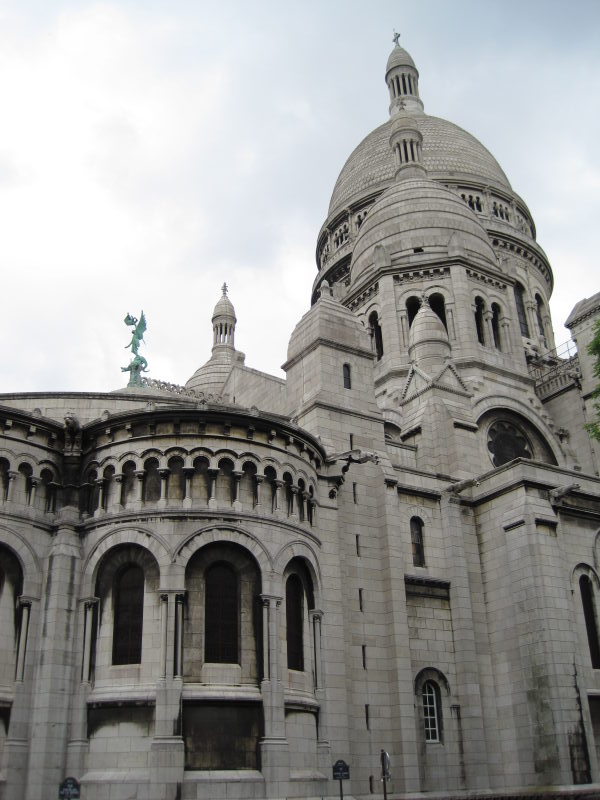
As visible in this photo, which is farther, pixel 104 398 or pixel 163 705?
pixel 104 398

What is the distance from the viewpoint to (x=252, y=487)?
28.6 m

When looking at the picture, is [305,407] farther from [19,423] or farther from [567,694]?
[567,694]

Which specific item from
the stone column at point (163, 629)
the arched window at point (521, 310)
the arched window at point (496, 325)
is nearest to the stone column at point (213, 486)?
the stone column at point (163, 629)

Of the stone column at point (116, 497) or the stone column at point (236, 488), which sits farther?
the stone column at point (236, 488)

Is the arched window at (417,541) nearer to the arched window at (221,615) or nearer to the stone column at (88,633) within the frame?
the arched window at (221,615)

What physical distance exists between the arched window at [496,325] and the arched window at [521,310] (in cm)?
1117

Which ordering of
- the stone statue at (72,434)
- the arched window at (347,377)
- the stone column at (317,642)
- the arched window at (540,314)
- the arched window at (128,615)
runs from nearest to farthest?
the arched window at (128,615)
the stone column at (317,642)
the stone statue at (72,434)
the arched window at (347,377)
the arched window at (540,314)

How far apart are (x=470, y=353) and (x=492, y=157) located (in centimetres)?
3824

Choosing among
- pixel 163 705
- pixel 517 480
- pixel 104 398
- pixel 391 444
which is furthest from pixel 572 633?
pixel 104 398

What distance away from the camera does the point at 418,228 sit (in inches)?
2108

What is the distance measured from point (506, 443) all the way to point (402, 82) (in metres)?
50.0

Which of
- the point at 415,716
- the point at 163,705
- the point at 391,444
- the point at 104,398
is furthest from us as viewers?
the point at 391,444

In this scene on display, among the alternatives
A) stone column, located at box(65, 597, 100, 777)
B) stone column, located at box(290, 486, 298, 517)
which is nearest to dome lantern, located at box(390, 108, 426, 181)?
stone column, located at box(290, 486, 298, 517)

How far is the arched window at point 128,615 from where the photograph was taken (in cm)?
2597
